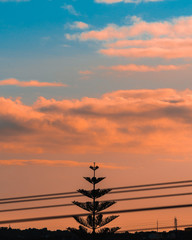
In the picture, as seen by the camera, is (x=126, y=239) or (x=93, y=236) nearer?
(x=93, y=236)

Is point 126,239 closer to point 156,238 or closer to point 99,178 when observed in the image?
point 99,178

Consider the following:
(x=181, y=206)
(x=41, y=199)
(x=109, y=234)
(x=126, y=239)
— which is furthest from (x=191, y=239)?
(x=181, y=206)

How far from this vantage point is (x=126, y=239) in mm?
67125

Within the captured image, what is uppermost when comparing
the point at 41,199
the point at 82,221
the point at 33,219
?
the point at 82,221

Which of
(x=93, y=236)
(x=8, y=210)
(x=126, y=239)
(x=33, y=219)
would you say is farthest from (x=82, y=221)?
(x=33, y=219)

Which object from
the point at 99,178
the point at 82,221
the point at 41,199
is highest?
the point at 99,178

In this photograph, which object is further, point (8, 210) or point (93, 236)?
point (93, 236)

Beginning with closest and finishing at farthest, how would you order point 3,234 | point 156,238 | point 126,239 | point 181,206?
1. point 181,206
2. point 126,239
3. point 3,234
4. point 156,238

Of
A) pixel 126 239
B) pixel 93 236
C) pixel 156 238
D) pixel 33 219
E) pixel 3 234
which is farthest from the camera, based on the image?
pixel 156 238

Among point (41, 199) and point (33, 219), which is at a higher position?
point (41, 199)

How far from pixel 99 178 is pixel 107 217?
141 inches

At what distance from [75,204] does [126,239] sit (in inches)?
635

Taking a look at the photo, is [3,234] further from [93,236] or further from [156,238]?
[93,236]

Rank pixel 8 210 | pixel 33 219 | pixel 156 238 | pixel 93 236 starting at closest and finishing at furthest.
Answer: pixel 33 219, pixel 8 210, pixel 93 236, pixel 156 238
